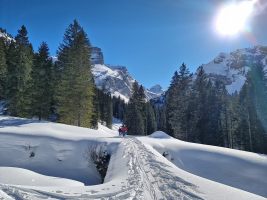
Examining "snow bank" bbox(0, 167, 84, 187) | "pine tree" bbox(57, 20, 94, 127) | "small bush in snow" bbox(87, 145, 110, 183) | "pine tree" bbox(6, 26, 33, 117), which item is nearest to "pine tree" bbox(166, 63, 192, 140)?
"pine tree" bbox(57, 20, 94, 127)

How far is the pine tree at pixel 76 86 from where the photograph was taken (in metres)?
40.8

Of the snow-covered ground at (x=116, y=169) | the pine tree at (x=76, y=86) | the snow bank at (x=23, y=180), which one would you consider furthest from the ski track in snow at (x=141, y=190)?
the pine tree at (x=76, y=86)

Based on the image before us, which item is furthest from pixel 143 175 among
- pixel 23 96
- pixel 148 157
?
pixel 23 96

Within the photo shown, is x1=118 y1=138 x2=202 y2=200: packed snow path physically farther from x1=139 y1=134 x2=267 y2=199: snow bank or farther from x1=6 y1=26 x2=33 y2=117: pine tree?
x1=6 y1=26 x2=33 y2=117: pine tree

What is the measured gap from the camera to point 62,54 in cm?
4562

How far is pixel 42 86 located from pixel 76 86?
725 cm

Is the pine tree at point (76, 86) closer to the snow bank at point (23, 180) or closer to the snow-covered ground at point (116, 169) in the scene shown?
the snow-covered ground at point (116, 169)

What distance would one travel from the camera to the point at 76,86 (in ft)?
133

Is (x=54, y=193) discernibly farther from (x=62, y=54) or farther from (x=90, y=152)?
(x=62, y=54)

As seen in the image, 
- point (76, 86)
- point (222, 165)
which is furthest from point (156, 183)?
point (76, 86)

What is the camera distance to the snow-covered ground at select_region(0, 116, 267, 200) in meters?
10.3

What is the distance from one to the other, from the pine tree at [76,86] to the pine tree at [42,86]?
3.75m

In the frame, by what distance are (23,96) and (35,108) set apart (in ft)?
11.8

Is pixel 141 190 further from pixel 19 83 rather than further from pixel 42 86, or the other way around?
pixel 42 86
